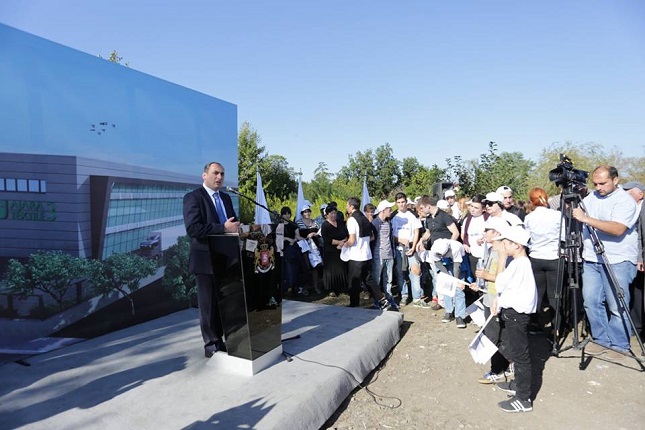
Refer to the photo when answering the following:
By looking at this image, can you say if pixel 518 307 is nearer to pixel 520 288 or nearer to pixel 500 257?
pixel 520 288

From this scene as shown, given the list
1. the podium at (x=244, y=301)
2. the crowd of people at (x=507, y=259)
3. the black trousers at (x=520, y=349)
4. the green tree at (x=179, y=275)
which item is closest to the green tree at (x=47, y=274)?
the green tree at (x=179, y=275)

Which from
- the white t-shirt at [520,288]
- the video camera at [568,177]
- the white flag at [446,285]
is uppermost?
the video camera at [568,177]

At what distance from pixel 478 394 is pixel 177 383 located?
2490mm

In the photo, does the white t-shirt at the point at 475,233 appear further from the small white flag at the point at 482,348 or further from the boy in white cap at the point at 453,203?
the small white flag at the point at 482,348

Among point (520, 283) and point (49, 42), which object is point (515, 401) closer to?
point (520, 283)

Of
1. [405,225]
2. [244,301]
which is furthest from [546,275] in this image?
[244,301]

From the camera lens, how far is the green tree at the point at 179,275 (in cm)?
539

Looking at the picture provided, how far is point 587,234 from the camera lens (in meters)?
4.10

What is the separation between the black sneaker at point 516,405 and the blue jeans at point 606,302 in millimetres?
1573

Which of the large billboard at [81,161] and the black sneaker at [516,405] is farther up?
the large billboard at [81,161]

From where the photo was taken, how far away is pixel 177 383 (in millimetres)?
3018

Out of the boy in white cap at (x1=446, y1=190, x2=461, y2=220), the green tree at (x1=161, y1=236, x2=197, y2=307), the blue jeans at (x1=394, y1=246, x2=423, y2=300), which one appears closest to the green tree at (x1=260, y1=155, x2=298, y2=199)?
Result: the boy in white cap at (x1=446, y1=190, x2=461, y2=220)

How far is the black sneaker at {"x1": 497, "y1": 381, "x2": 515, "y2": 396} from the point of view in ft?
11.0

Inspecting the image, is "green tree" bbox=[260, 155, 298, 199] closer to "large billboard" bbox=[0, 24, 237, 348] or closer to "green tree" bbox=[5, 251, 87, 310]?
"large billboard" bbox=[0, 24, 237, 348]
